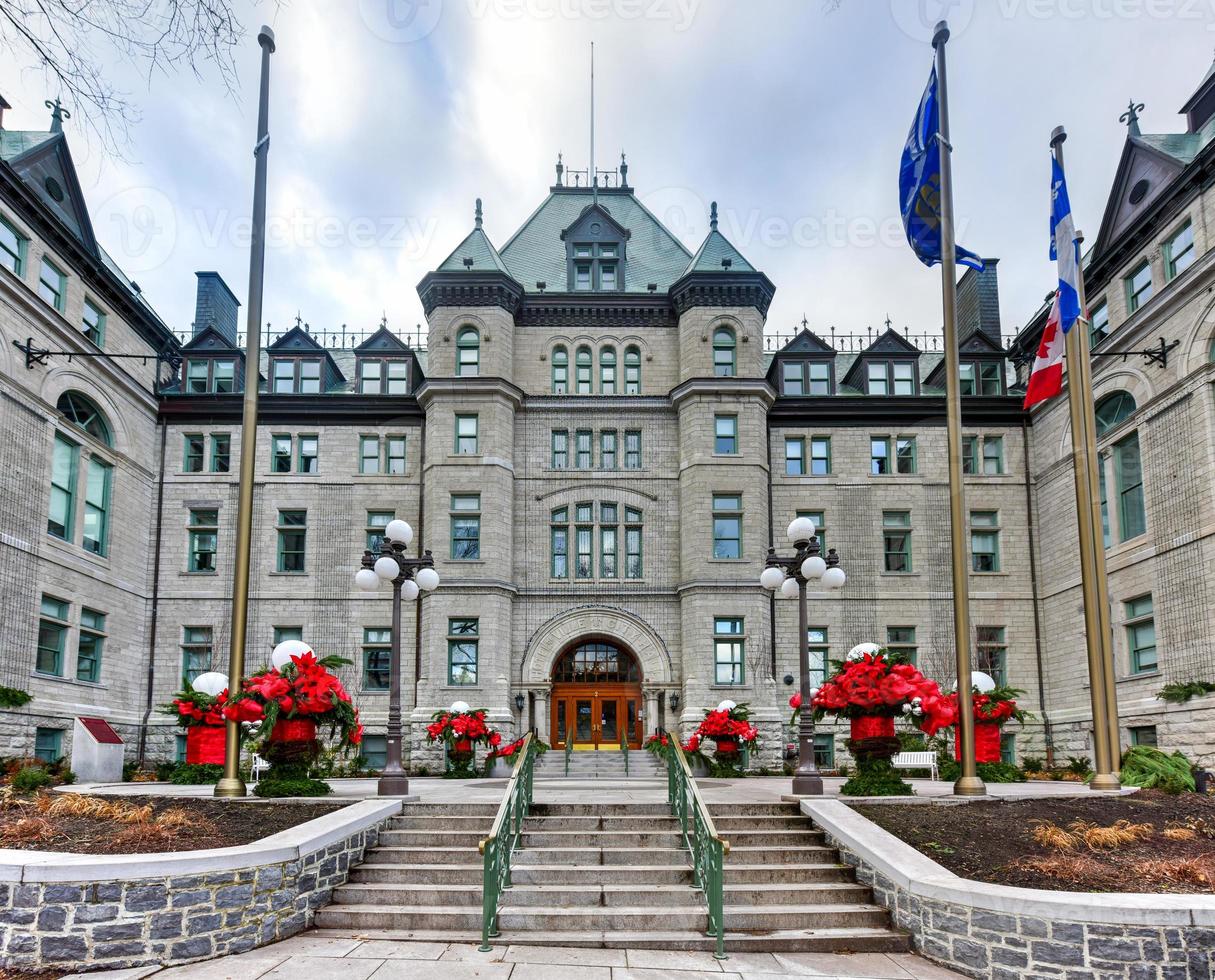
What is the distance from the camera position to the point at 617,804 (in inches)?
528

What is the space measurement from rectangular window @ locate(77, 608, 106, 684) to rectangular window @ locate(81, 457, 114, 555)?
5.66 ft

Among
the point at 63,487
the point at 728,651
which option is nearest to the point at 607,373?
the point at 728,651

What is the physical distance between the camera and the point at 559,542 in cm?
3147

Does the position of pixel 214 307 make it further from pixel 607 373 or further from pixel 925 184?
pixel 925 184

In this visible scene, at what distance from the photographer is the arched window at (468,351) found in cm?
3150

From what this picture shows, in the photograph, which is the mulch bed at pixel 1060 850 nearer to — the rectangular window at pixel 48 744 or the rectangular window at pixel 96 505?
the rectangular window at pixel 48 744

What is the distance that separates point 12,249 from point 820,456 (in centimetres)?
2226

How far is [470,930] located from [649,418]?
22.7 m

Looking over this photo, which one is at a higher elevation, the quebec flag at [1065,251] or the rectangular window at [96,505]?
the quebec flag at [1065,251]

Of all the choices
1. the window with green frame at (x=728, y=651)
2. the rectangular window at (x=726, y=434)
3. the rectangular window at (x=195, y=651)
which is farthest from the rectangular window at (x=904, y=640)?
the rectangular window at (x=195, y=651)

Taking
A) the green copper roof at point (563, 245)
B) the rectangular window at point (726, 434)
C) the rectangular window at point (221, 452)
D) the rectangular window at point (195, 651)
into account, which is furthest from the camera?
the green copper roof at point (563, 245)

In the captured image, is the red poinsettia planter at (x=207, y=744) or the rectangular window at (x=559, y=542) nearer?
the red poinsettia planter at (x=207, y=744)

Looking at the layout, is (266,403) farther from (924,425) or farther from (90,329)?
(924,425)

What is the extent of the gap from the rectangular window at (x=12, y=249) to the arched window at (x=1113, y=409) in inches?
1055
